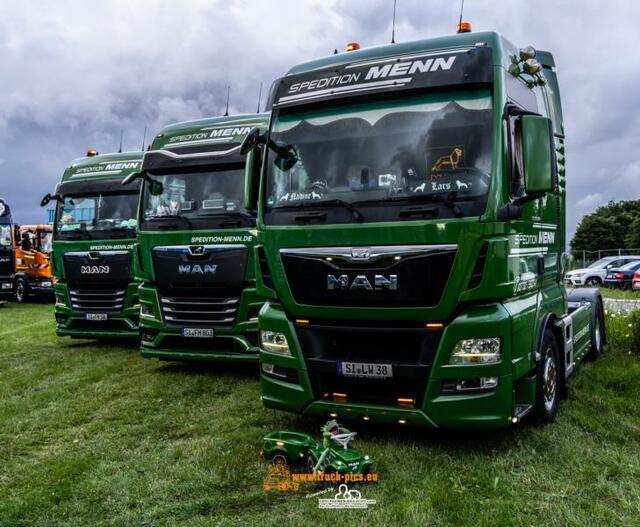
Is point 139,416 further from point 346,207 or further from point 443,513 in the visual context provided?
point 443,513

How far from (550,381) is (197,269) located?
4.25 meters

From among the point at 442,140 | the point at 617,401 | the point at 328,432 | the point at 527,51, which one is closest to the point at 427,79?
the point at 442,140

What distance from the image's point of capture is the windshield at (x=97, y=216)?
397 inches

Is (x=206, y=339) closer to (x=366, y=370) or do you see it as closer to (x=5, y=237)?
(x=366, y=370)

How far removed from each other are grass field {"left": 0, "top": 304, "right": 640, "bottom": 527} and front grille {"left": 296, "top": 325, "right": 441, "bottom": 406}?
0.47 metres

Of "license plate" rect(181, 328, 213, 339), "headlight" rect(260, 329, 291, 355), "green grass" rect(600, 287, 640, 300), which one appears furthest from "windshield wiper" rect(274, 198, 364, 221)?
"green grass" rect(600, 287, 640, 300)

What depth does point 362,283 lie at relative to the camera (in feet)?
15.7

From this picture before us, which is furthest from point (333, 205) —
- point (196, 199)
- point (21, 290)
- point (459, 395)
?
point (21, 290)

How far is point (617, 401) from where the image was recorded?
633 cm

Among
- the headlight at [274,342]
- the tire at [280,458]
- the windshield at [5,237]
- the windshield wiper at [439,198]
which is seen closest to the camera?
the windshield wiper at [439,198]

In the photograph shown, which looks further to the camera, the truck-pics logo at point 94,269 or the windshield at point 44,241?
the windshield at point 44,241

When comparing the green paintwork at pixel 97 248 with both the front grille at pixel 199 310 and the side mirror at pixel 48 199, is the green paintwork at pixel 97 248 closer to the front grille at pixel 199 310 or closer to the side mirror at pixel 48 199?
the side mirror at pixel 48 199

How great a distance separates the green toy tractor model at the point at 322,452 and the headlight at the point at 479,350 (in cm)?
100

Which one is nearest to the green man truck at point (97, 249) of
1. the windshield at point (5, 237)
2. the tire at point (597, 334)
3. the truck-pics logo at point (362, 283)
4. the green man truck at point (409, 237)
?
the green man truck at point (409, 237)
